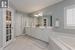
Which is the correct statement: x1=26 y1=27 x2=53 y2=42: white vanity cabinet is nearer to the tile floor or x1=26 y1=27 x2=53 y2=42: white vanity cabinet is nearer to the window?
the tile floor

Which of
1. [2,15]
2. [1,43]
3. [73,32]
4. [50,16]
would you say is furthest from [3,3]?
[73,32]

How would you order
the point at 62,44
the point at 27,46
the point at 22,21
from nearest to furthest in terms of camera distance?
the point at 62,44 → the point at 27,46 → the point at 22,21

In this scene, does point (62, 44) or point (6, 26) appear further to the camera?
point (6, 26)

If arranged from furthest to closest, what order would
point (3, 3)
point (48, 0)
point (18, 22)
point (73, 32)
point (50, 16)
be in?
point (18, 22) → point (50, 16) → point (48, 0) → point (3, 3) → point (73, 32)

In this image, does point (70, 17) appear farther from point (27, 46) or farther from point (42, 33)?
point (27, 46)

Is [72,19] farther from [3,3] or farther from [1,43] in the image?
[1,43]

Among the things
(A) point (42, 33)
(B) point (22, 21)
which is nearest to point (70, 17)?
(A) point (42, 33)

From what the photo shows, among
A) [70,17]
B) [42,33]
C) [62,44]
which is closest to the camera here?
[62,44]

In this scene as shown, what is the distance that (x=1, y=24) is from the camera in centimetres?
369

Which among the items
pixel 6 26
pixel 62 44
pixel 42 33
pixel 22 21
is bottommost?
pixel 42 33

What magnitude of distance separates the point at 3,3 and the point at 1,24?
0.91m

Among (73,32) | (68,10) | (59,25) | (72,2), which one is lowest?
(73,32)

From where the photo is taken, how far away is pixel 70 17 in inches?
137

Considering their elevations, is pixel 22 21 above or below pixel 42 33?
above
